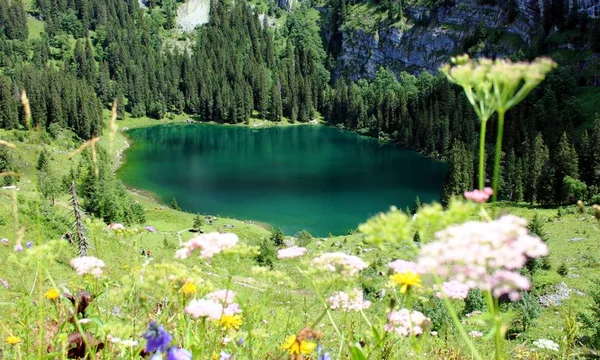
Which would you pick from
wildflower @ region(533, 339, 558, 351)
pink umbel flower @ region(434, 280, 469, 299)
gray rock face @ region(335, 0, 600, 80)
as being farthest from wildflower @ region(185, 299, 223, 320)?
gray rock face @ region(335, 0, 600, 80)

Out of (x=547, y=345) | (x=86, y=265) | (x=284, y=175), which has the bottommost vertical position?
(x=284, y=175)

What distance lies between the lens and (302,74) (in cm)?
16325

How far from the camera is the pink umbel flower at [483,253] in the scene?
1695mm

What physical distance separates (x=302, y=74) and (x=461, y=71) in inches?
6462

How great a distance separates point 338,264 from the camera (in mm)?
3154

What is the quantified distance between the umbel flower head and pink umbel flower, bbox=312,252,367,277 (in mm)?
1214

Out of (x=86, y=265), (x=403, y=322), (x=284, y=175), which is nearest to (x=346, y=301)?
(x=403, y=322)

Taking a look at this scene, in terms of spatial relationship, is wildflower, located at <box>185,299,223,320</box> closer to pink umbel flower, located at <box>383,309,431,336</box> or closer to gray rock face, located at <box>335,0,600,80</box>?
pink umbel flower, located at <box>383,309,431,336</box>

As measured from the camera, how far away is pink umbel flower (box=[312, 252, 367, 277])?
3.08m

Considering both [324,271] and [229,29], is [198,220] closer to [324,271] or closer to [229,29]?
[324,271]

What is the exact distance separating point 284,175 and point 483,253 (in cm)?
8207

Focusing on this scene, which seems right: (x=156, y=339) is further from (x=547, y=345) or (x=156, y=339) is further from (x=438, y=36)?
(x=438, y=36)

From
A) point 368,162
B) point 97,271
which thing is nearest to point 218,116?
point 368,162

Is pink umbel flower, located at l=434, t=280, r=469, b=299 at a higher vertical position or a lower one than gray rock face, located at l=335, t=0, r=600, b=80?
lower
